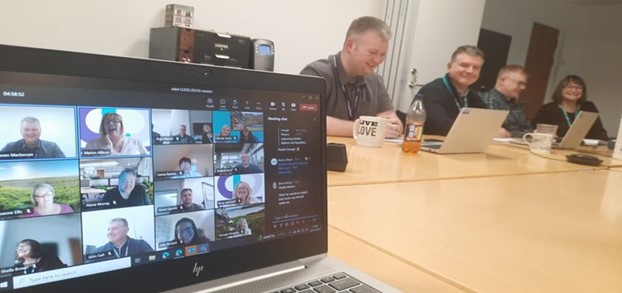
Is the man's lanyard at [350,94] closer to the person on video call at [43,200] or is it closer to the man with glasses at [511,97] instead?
the man with glasses at [511,97]

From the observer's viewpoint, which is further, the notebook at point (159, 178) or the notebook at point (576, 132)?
the notebook at point (576, 132)

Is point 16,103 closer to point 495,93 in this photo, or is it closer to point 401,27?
point 401,27

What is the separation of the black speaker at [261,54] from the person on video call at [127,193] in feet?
8.12

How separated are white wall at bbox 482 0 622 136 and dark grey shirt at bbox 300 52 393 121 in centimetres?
391

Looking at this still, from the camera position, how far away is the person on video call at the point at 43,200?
0.39 m

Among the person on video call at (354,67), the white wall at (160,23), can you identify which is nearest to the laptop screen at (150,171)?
the white wall at (160,23)

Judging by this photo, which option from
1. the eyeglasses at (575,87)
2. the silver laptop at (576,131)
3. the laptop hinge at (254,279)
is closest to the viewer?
the laptop hinge at (254,279)

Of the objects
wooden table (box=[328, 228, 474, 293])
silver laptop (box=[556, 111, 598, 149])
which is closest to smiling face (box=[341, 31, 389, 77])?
silver laptop (box=[556, 111, 598, 149])

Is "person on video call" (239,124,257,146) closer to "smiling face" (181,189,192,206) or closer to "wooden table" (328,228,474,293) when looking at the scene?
"smiling face" (181,189,192,206)

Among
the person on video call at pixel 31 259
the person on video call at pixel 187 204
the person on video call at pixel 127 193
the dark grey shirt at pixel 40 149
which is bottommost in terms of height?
the person on video call at pixel 31 259

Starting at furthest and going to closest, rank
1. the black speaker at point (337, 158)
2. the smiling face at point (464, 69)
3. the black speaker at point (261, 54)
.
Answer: the smiling face at point (464, 69) < the black speaker at point (261, 54) < the black speaker at point (337, 158)

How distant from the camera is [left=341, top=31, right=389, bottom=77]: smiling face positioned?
8.40 ft

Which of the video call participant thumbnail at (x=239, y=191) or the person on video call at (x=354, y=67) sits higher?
the person on video call at (x=354, y=67)

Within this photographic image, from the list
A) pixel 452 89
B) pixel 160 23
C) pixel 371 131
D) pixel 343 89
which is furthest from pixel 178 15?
pixel 452 89
